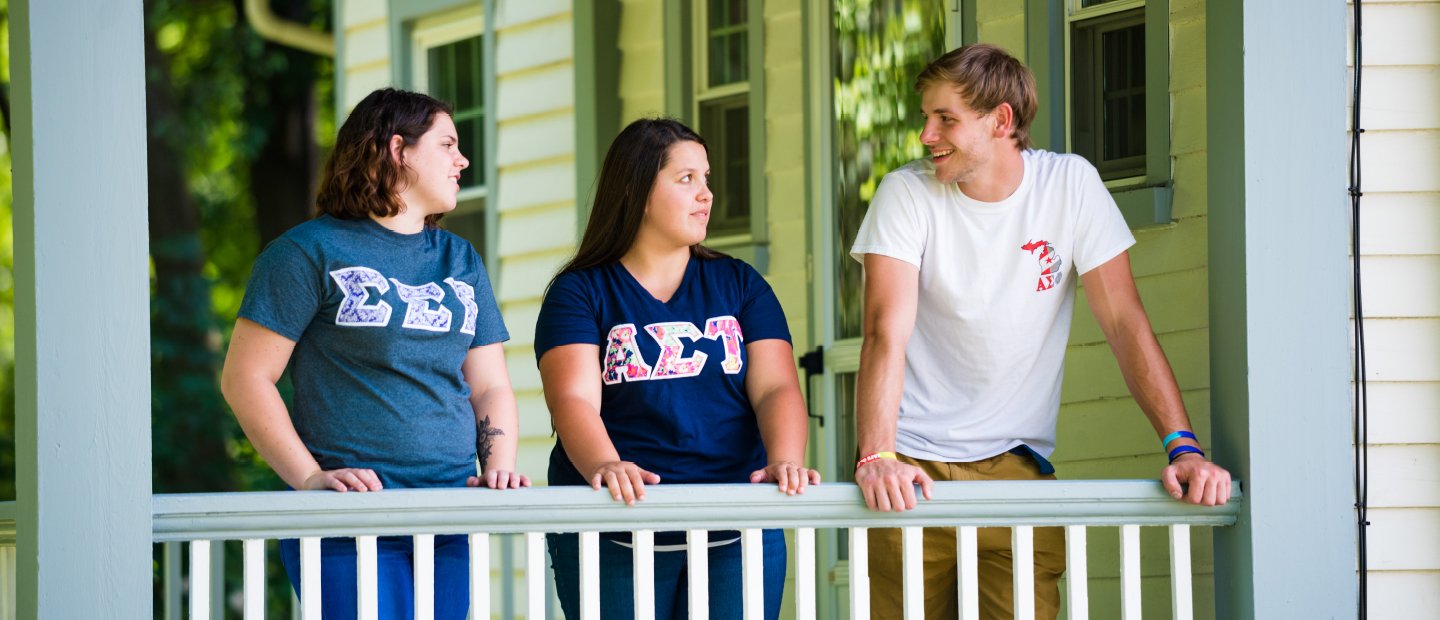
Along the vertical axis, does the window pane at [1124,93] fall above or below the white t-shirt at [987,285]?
above

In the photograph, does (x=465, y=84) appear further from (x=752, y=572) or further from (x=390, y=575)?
(x=752, y=572)

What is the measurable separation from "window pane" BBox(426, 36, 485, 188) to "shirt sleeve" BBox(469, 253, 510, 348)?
4309 mm

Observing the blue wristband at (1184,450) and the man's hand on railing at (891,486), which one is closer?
the man's hand on railing at (891,486)

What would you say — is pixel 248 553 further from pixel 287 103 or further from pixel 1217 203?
pixel 287 103

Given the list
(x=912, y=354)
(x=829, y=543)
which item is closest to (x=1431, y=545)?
(x=912, y=354)

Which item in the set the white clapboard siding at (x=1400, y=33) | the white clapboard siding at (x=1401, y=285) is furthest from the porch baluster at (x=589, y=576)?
the white clapboard siding at (x=1400, y=33)

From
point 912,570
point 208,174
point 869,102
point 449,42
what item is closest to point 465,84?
point 449,42

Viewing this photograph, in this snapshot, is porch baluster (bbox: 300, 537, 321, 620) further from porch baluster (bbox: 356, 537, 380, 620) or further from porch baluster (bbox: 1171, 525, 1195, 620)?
porch baluster (bbox: 1171, 525, 1195, 620)

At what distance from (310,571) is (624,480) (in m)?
0.60

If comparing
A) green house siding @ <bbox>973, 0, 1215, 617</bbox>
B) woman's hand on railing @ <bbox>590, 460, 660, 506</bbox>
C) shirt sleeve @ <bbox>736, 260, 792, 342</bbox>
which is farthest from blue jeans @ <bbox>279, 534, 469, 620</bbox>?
green house siding @ <bbox>973, 0, 1215, 617</bbox>

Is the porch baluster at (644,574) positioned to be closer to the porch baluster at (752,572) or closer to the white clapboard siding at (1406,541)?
the porch baluster at (752,572)

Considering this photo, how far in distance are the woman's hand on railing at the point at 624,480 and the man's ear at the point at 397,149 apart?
725mm

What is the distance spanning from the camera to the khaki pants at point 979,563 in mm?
3406

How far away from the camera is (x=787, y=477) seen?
Answer: 3.01 m
